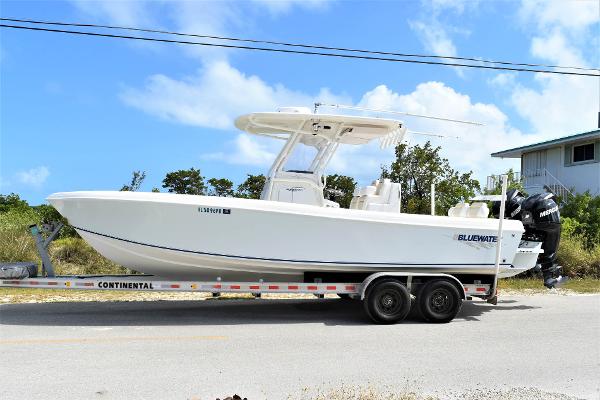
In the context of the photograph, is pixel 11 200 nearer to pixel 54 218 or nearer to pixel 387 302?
pixel 54 218

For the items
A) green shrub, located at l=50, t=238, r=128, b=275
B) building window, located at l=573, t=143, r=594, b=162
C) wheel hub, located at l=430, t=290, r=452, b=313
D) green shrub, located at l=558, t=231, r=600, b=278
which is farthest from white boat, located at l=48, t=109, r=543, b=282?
building window, located at l=573, t=143, r=594, b=162

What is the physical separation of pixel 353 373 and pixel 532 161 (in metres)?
24.6

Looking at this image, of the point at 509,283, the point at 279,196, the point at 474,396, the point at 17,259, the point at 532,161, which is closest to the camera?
the point at 474,396

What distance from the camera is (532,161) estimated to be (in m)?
27.1

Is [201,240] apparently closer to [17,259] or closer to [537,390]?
[537,390]

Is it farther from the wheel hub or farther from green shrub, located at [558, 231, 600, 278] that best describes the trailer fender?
green shrub, located at [558, 231, 600, 278]

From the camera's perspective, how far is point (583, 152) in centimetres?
2409

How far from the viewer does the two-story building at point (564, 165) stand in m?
23.3

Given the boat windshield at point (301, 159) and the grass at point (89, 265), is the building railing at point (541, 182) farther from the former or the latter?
the boat windshield at point (301, 159)

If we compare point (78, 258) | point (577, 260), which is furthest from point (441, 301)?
point (78, 258)

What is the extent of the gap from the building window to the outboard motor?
53.7 feet

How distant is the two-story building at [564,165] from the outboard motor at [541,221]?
49.5ft

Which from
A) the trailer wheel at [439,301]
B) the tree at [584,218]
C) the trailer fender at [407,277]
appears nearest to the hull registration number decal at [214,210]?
the trailer fender at [407,277]

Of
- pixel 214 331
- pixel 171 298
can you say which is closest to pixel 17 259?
pixel 171 298
